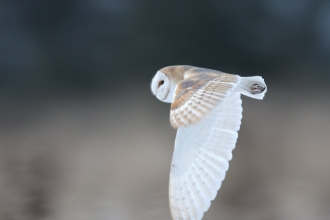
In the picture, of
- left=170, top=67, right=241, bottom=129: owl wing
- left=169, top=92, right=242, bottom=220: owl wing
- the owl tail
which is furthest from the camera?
the owl tail

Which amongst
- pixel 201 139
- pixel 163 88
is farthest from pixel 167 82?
pixel 201 139

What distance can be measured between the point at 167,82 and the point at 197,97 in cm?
37

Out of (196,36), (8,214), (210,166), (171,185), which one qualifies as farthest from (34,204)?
(196,36)

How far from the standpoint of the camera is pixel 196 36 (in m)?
1.47

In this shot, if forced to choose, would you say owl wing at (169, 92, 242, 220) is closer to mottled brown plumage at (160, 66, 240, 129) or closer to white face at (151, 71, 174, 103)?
mottled brown plumage at (160, 66, 240, 129)

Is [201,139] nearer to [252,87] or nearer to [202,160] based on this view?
[202,160]

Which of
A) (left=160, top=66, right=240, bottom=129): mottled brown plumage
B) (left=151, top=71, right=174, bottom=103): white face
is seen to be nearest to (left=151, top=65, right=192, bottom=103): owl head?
(left=151, top=71, right=174, bottom=103): white face

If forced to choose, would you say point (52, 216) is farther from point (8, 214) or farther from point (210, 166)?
point (210, 166)

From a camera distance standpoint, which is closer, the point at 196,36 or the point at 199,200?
the point at 199,200

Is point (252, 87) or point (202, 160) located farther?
point (252, 87)

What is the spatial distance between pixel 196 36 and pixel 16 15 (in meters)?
0.95

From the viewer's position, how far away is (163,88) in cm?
114

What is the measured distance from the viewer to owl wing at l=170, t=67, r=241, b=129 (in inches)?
28.6

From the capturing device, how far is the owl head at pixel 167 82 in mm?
1132
